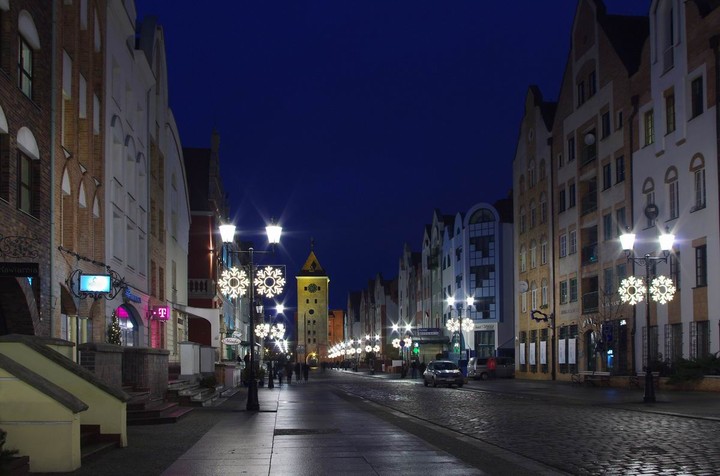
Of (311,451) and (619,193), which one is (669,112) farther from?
(311,451)

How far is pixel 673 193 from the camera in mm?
43781

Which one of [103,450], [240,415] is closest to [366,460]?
[103,450]

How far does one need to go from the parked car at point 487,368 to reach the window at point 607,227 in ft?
56.7

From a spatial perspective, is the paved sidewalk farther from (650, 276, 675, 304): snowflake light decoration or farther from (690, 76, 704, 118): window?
(690, 76, 704, 118): window

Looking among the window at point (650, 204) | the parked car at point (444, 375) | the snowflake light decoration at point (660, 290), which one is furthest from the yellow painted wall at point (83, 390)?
the parked car at point (444, 375)

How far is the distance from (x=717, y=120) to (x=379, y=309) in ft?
404

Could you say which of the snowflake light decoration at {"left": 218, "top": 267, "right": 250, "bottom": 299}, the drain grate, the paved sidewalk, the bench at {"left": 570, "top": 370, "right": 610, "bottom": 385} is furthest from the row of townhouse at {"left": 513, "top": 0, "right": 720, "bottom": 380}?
the snowflake light decoration at {"left": 218, "top": 267, "right": 250, "bottom": 299}

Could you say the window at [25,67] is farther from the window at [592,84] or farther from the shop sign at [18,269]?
the window at [592,84]

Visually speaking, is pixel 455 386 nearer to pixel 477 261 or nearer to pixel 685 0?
pixel 685 0

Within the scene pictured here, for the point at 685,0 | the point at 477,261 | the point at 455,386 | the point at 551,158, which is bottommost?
the point at 455,386

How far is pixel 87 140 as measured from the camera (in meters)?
27.6

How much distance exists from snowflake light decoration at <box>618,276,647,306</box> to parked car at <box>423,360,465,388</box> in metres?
14.5

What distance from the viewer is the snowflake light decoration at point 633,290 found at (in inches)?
1443

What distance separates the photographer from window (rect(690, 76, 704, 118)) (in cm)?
4075
